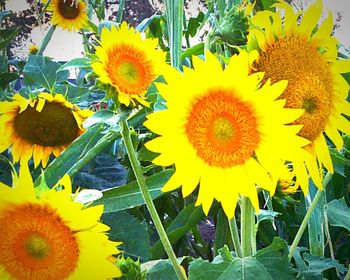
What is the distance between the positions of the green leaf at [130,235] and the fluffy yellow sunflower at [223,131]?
3.9 inches

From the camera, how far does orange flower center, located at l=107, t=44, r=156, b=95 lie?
0.29 m

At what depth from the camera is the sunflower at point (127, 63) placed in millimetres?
286

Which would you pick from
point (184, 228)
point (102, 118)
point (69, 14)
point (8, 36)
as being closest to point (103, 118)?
point (102, 118)

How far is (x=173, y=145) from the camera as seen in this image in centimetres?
24

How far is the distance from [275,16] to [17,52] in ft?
1.73

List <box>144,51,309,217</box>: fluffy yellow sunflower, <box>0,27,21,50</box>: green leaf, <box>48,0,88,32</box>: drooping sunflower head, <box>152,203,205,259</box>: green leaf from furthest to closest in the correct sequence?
<box>48,0,88,32</box>: drooping sunflower head → <box>0,27,21,50</box>: green leaf → <box>152,203,205,259</box>: green leaf → <box>144,51,309,217</box>: fluffy yellow sunflower

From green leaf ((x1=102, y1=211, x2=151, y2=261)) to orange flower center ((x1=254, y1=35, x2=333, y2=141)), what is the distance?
0.12 metres

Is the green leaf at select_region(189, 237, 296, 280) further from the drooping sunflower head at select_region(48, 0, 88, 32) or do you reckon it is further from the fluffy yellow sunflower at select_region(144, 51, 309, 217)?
the drooping sunflower head at select_region(48, 0, 88, 32)

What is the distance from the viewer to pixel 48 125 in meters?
0.39

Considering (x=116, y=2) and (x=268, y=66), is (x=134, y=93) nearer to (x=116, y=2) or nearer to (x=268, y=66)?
→ (x=268, y=66)

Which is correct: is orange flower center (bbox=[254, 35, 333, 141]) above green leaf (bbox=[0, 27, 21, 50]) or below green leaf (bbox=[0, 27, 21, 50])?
below

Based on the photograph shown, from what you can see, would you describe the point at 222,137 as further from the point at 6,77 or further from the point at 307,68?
the point at 6,77

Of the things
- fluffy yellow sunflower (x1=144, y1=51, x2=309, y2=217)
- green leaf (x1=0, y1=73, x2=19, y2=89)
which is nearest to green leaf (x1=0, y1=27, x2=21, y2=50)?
green leaf (x1=0, y1=73, x2=19, y2=89)

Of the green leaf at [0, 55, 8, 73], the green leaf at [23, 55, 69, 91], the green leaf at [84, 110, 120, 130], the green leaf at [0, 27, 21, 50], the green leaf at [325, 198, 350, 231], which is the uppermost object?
the green leaf at [0, 55, 8, 73]
